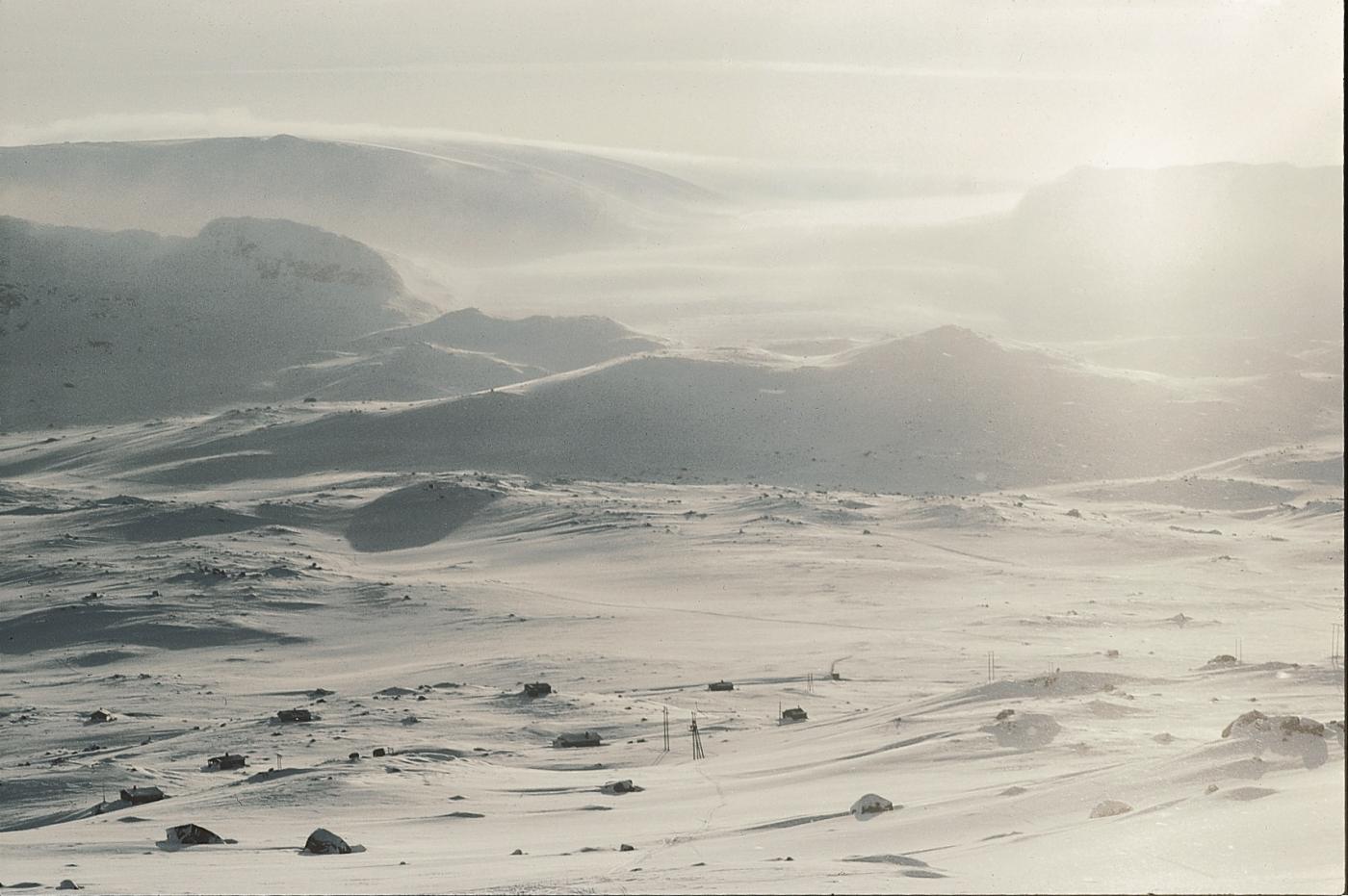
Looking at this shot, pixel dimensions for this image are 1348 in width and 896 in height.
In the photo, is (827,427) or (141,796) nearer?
(141,796)

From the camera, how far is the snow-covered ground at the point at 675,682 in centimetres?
1252

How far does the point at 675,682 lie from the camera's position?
32719mm

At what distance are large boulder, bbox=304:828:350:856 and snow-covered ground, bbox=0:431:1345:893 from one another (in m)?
0.34

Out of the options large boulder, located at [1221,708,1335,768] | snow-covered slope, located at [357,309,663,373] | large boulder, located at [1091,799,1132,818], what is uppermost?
snow-covered slope, located at [357,309,663,373]

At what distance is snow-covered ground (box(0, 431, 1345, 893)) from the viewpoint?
Result: 493 inches

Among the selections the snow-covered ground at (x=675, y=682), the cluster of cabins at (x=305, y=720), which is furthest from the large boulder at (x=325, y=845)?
the cluster of cabins at (x=305, y=720)

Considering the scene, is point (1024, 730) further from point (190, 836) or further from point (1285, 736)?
point (190, 836)

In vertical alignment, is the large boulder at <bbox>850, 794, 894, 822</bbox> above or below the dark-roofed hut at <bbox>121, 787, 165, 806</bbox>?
above

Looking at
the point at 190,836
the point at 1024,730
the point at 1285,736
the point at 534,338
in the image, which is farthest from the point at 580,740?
the point at 534,338

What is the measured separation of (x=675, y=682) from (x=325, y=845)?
56.2 ft

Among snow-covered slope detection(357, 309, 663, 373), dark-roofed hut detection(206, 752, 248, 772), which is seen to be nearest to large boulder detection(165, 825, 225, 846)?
dark-roofed hut detection(206, 752, 248, 772)

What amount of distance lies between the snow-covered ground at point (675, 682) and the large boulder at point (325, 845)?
0.34 metres

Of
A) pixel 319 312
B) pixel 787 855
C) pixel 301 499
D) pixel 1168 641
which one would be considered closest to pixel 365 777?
pixel 787 855

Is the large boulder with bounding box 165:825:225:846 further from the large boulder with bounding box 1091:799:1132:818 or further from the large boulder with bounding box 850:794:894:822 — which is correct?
the large boulder with bounding box 1091:799:1132:818
